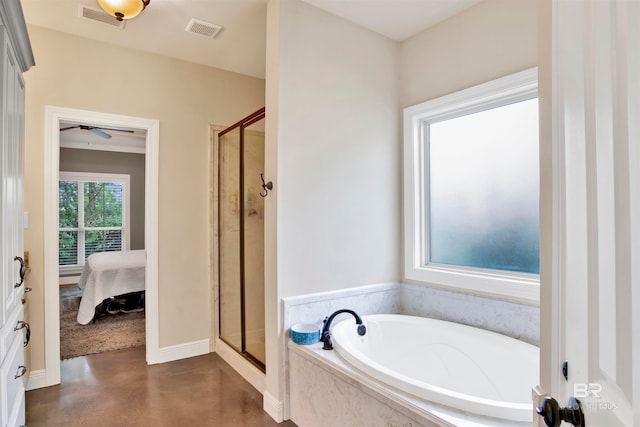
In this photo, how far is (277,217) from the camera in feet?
7.68

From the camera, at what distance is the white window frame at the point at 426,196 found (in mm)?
2242

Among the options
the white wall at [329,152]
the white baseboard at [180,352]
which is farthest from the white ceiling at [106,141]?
the white wall at [329,152]

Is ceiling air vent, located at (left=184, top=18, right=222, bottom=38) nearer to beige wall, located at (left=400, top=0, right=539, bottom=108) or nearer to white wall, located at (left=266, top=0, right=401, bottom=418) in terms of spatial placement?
white wall, located at (left=266, top=0, right=401, bottom=418)

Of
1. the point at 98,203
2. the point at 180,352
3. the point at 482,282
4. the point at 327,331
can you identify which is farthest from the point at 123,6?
the point at 98,203

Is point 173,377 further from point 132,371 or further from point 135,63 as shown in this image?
point 135,63

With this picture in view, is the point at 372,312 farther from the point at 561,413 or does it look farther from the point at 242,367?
the point at 561,413

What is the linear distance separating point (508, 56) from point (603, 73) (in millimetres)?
1952

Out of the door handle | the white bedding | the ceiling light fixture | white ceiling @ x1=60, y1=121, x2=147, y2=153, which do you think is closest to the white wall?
the ceiling light fixture

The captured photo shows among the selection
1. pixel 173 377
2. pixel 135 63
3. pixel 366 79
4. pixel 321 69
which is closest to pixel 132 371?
pixel 173 377

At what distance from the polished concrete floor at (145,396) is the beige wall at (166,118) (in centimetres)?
31

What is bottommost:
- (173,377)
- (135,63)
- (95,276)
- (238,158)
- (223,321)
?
(173,377)

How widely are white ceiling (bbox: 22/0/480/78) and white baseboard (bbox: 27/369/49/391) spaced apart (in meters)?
2.63

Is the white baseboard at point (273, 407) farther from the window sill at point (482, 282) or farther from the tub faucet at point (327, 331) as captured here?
the window sill at point (482, 282)

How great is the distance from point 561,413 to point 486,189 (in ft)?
6.50
